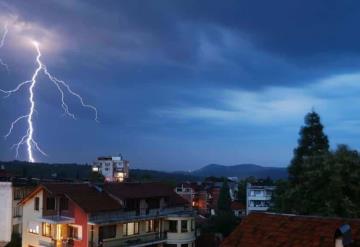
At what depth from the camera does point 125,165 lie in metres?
119

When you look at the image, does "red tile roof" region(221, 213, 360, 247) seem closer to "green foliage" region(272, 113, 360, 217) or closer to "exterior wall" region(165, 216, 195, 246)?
"green foliage" region(272, 113, 360, 217)

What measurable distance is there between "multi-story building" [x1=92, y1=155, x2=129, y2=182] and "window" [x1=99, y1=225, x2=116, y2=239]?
254 feet

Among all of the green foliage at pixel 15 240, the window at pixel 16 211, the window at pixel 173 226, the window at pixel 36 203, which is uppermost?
the window at pixel 36 203

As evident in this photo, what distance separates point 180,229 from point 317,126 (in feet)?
50.9

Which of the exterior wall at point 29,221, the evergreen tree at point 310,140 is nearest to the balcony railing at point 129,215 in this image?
the exterior wall at point 29,221

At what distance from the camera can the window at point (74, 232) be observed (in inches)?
1414

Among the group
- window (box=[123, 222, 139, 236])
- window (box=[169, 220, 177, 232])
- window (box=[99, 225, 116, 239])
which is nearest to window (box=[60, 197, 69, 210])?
window (box=[99, 225, 116, 239])

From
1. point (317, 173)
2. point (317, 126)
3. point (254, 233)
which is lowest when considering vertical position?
point (254, 233)

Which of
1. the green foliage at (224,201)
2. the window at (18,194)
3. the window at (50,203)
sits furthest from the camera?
the green foliage at (224,201)

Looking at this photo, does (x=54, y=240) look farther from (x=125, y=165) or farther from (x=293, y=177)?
(x=125, y=165)

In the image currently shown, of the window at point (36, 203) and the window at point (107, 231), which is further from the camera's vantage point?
the window at point (36, 203)

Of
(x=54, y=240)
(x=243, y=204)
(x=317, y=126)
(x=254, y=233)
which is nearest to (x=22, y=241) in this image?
(x=54, y=240)

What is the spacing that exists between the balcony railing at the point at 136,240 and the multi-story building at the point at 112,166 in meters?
74.4

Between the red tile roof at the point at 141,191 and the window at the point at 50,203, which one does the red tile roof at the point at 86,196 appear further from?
the window at the point at 50,203
